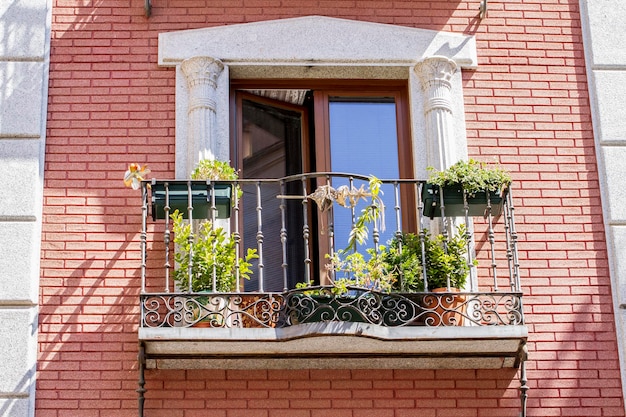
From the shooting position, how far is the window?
38.4 ft

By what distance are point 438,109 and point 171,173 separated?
2.37 meters

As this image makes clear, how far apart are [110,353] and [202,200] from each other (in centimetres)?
142

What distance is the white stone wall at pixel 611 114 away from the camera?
1113 cm

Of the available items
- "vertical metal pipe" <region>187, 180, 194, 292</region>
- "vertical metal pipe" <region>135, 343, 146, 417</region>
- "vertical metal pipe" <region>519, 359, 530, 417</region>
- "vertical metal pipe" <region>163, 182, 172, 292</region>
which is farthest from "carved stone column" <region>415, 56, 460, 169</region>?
"vertical metal pipe" <region>135, 343, 146, 417</region>

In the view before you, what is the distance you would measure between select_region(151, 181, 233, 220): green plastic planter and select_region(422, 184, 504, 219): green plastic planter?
1.59m

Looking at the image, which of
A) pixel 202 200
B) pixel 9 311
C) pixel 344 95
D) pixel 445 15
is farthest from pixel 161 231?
pixel 445 15

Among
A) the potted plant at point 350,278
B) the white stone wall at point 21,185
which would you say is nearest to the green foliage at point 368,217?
the potted plant at point 350,278

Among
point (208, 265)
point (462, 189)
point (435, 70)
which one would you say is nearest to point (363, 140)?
point (435, 70)

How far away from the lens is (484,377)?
10703mm

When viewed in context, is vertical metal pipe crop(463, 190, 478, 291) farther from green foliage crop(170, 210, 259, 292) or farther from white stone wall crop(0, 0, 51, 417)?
white stone wall crop(0, 0, 51, 417)

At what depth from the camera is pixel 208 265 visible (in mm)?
10500

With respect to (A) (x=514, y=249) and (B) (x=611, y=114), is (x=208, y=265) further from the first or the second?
(B) (x=611, y=114)

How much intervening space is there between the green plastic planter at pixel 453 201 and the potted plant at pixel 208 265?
146 cm

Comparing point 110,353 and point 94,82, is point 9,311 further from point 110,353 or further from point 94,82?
point 94,82
